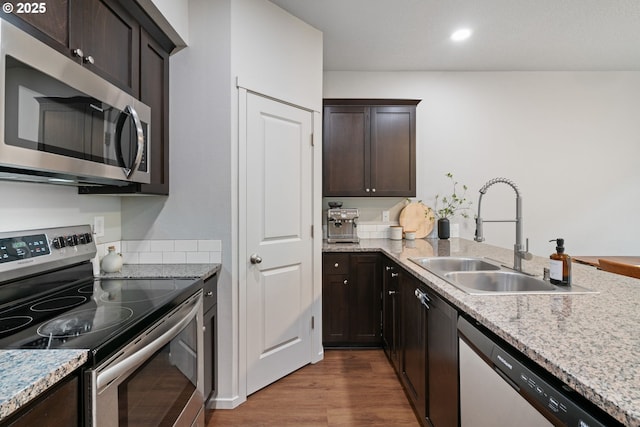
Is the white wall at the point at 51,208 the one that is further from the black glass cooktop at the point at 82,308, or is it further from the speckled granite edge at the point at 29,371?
the speckled granite edge at the point at 29,371

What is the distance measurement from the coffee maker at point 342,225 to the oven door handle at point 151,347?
5.82 feet

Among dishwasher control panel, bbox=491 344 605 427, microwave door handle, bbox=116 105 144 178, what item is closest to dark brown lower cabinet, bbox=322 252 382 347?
microwave door handle, bbox=116 105 144 178

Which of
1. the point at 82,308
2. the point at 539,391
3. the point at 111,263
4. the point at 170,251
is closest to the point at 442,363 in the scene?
the point at 539,391

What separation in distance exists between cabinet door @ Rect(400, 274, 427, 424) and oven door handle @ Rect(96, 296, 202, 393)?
46.9 inches

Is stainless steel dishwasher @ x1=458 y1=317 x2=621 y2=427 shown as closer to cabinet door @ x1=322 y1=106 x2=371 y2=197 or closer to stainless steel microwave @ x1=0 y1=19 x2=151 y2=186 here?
stainless steel microwave @ x1=0 y1=19 x2=151 y2=186

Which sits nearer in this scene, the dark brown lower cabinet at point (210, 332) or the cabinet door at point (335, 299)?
the dark brown lower cabinet at point (210, 332)

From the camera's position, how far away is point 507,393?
3.18 feet

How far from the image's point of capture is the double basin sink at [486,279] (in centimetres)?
139

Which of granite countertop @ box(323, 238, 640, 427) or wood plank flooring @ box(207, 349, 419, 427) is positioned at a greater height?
granite countertop @ box(323, 238, 640, 427)

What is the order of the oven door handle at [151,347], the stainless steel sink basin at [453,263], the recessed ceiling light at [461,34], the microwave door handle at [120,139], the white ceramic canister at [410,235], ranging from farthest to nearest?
the white ceramic canister at [410,235]
the recessed ceiling light at [461,34]
the stainless steel sink basin at [453,263]
the microwave door handle at [120,139]
the oven door handle at [151,347]

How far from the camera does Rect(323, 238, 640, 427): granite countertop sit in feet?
2.15

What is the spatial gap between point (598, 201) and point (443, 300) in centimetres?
338

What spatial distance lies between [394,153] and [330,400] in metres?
2.26

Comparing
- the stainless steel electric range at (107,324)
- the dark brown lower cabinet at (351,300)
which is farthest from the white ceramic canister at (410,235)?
the stainless steel electric range at (107,324)
